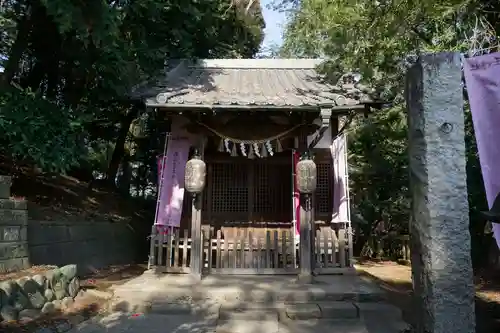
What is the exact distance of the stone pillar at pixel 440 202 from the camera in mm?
3729

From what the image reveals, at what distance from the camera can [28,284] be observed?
19.7ft

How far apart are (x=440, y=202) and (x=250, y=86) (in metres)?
6.75

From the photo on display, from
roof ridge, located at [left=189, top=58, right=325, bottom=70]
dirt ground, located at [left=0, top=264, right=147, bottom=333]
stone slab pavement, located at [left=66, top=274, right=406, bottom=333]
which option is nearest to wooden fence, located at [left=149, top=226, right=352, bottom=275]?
stone slab pavement, located at [left=66, top=274, right=406, bottom=333]

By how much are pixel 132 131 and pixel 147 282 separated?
1107 centimetres

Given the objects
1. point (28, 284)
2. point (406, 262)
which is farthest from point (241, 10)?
point (28, 284)

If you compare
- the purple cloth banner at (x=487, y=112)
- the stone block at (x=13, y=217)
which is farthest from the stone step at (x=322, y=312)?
the stone block at (x=13, y=217)

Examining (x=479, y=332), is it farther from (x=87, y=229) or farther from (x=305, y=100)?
(x=87, y=229)

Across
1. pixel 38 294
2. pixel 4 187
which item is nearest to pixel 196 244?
pixel 38 294

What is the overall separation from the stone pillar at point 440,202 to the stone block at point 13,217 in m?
5.95

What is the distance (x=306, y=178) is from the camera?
328 inches

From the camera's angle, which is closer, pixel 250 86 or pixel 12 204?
pixel 12 204

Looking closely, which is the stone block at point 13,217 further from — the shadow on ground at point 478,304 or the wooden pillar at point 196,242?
the shadow on ground at point 478,304

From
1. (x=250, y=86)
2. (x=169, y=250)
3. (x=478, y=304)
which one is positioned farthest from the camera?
(x=250, y=86)

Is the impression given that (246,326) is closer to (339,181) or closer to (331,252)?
(331,252)
